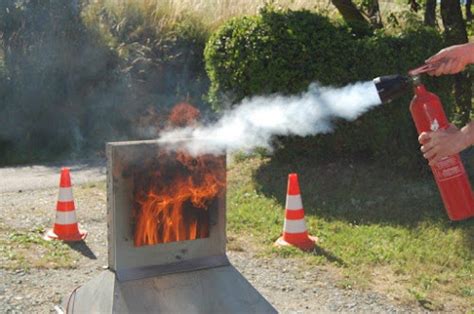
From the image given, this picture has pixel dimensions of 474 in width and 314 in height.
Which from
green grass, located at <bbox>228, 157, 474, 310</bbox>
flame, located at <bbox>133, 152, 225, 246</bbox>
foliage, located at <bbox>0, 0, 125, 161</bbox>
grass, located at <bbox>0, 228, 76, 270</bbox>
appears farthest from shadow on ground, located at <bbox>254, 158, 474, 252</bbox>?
foliage, located at <bbox>0, 0, 125, 161</bbox>

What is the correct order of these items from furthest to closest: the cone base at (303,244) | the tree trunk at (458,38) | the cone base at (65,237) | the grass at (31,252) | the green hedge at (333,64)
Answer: the tree trunk at (458,38) → the green hedge at (333,64) → the cone base at (65,237) → the cone base at (303,244) → the grass at (31,252)

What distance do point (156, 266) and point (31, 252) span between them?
2.76m

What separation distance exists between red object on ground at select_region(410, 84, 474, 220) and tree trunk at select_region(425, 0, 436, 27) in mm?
4960

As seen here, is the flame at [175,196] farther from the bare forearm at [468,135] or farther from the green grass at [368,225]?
the green grass at [368,225]

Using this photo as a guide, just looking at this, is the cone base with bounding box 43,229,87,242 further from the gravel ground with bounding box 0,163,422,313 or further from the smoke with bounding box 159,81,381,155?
the smoke with bounding box 159,81,381,155

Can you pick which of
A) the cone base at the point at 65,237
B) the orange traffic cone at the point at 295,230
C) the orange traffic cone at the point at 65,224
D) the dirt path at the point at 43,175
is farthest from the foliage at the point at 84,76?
the orange traffic cone at the point at 295,230

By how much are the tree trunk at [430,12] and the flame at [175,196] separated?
19.3 ft

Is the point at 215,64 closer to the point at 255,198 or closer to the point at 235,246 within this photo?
the point at 255,198

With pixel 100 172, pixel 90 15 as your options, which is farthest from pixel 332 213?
pixel 90 15

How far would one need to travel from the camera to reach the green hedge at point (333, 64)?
8.46 meters

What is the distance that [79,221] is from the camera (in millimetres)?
7793

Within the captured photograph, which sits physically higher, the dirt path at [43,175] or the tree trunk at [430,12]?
the tree trunk at [430,12]

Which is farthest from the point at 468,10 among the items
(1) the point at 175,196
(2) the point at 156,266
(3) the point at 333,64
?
(2) the point at 156,266

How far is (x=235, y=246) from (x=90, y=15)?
878 centimetres
